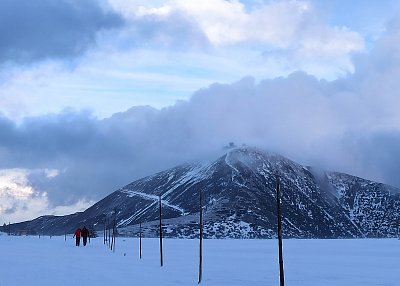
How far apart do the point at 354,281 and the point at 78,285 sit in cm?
1971

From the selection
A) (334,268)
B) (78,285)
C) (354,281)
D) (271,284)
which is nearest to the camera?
(78,285)

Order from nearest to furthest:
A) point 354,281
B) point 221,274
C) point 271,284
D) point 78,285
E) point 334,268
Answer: point 78,285
point 271,284
point 354,281
point 221,274
point 334,268

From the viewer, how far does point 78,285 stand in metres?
32.7

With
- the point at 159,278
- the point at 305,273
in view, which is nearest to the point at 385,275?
the point at 305,273

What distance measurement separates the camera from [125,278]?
3816 cm

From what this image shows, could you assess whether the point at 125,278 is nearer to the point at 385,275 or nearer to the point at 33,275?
the point at 33,275

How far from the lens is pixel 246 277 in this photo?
43000 mm

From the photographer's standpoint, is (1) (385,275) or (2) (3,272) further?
(1) (385,275)

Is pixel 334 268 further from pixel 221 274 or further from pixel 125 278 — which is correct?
pixel 125 278

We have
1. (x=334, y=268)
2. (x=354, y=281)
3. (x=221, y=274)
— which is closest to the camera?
(x=354, y=281)

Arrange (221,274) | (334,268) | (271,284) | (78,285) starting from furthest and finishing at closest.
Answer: (334,268) < (221,274) < (271,284) < (78,285)

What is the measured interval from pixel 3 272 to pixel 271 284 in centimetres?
1804

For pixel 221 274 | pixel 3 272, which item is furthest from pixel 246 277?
pixel 3 272

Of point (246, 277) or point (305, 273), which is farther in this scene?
point (305, 273)
